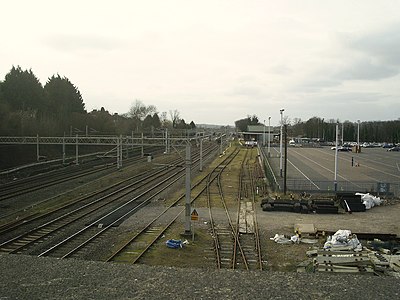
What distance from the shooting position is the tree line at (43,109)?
52.1 m

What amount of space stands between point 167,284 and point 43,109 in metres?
60.9

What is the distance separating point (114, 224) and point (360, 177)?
1126 inches

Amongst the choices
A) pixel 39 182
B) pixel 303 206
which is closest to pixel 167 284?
pixel 303 206

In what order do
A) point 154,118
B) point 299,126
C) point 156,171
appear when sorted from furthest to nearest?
point 299,126, point 154,118, point 156,171

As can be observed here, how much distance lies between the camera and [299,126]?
170 meters

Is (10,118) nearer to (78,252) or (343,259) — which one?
(78,252)

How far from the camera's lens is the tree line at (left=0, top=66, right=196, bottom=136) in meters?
52.1

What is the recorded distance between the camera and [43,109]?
64.2 meters

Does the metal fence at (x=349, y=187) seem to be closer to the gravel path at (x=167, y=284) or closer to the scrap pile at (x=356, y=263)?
the scrap pile at (x=356, y=263)

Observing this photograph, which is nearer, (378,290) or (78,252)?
(378,290)

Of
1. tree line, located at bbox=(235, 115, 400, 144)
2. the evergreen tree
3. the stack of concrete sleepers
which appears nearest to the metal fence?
the stack of concrete sleepers

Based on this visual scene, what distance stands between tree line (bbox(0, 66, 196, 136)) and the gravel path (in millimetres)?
43915

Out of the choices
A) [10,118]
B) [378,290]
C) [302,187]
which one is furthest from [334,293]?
[10,118]

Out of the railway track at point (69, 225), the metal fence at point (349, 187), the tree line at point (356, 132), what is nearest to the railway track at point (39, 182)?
the railway track at point (69, 225)
